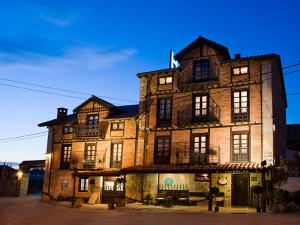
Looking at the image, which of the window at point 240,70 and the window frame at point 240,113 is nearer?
the window frame at point 240,113

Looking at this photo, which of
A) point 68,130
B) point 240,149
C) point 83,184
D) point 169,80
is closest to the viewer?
point 240,149

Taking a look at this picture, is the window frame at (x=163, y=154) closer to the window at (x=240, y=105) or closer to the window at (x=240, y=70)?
the window at (x=240, y=105)

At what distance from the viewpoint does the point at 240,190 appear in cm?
2377

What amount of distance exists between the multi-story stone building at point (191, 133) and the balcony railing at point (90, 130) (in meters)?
0.09

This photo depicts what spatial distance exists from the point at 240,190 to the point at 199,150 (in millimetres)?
3740

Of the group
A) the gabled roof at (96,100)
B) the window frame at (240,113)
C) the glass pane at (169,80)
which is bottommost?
the window frame at (240,113)

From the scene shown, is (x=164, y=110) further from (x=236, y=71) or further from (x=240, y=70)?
(x=240, y=70)

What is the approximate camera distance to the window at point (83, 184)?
100 ft

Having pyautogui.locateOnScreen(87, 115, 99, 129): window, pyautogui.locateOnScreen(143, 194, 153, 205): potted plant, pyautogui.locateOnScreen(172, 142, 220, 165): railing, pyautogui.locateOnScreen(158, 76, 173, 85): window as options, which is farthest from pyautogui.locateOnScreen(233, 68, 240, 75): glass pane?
pyautogui.locateOnScreen(87, 115, 99, 129): window

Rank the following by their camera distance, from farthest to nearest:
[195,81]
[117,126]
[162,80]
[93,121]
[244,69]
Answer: [93,121] → [117,126] → [162,80] → [195,81] → [244,69]

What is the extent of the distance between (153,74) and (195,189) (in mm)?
9395

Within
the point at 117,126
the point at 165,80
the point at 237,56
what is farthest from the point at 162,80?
the point at 237,56

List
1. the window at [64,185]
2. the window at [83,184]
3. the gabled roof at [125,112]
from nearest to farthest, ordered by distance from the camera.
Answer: the gabled roof at [125,112]
the window at [83,184]
the window at [64,185]

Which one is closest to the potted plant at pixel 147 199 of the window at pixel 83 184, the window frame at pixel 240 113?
the window at pixel 83 184
